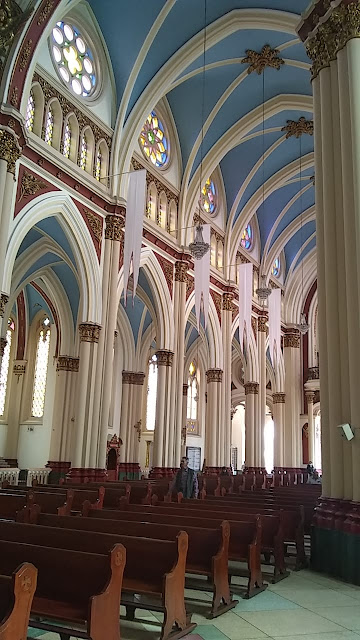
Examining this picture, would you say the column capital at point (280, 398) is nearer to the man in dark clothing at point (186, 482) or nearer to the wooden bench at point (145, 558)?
the man in dark clothing at point (186, 482)

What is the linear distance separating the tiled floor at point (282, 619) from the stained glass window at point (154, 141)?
16.8 metres

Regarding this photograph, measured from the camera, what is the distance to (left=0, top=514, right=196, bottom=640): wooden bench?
4.76 m

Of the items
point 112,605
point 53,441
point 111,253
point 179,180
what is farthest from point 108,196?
point 112,605

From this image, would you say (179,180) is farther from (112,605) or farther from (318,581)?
(112,605)

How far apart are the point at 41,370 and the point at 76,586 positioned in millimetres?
23046

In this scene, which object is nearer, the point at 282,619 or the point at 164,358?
the point at 282,619

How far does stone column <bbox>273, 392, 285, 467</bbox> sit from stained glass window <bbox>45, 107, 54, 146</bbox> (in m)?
21.5

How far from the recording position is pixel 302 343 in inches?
1433

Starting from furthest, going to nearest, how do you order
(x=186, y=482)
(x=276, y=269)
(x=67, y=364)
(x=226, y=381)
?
(x=276, y=269) < (x=226, y=381) < (x=67, y=364) < (x=186, y=482)

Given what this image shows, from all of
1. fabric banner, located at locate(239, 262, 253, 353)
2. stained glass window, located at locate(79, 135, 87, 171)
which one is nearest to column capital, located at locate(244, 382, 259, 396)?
fabric banner, located at locate(239, 262, 253, 353)

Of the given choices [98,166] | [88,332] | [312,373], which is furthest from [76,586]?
[312,373]

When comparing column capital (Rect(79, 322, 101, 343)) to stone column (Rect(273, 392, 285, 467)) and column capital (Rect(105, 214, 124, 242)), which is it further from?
stone column (Rect(273, 392, 285, 467))

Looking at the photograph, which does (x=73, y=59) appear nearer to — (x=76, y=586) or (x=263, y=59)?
(x=263, y=59)

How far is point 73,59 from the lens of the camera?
16812mm
